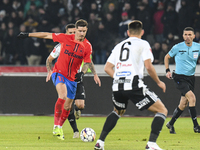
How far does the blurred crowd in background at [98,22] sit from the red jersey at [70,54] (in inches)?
268

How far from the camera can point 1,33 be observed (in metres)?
16.0

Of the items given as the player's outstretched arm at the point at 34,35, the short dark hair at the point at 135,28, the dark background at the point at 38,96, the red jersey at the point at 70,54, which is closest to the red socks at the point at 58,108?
the red jersey at the point at 70,54

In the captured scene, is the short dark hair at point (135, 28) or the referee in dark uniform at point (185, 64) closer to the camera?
the short dark hair at point (135, 28)

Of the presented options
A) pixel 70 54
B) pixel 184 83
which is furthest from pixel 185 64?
pixel 70 54

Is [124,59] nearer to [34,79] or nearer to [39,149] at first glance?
[39,149]

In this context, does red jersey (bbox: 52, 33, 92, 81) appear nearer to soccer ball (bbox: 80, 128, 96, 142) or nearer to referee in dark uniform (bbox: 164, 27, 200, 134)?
soccer ball (bbox: 80, 128, 96, 142)

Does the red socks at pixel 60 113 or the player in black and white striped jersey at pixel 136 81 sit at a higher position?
the player in black and white striped jersey at pixel 136 81

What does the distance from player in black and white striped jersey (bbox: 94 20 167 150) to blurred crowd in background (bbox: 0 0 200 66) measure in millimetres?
8687

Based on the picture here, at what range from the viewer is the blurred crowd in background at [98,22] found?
571 inches

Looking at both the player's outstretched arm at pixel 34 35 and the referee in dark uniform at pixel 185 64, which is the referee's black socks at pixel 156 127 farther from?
the referee in dark uniform at pixel 185 64

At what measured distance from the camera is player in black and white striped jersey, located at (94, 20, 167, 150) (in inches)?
211

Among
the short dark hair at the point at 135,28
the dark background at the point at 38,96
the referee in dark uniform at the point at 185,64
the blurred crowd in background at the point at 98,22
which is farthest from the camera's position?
the blurred crowd in background at the point at 98,22

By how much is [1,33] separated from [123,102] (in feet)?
37.7

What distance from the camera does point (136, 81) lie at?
17.6ft
